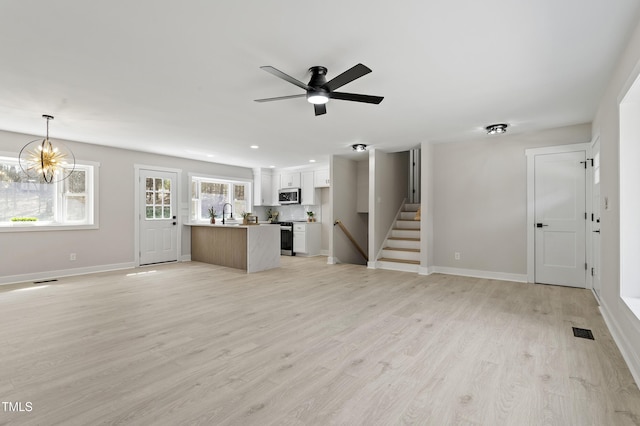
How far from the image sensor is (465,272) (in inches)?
221

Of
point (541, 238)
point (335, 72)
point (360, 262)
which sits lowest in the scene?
Answer: point (360, 262)

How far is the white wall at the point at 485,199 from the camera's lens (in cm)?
509

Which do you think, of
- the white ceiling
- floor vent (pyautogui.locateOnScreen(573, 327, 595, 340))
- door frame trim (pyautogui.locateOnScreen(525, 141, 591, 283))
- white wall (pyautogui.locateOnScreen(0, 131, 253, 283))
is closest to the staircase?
door frame trim (pyautogui.locateOnScreen(525, 141, 591, 283))

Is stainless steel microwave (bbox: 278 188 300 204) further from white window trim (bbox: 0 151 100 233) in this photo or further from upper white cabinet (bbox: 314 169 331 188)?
white window trim (bbox: 0 151 100 233)

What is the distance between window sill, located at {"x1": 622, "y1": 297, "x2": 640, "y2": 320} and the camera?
2.26 m

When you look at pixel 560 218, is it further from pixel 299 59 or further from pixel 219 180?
pixel 219 180

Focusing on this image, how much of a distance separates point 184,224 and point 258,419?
6.33 meters

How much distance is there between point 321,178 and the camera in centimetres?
827

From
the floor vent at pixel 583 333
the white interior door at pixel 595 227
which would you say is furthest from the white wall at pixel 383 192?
the floor vent at pixel 583 333

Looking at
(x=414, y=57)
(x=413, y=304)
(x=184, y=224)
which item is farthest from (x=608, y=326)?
(x=184, y=224)

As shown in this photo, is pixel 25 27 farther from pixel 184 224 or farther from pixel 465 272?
pixel 465 272

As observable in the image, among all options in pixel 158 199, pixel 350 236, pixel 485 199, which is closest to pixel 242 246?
pixel 158 199

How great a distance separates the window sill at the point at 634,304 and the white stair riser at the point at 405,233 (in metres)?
4.10

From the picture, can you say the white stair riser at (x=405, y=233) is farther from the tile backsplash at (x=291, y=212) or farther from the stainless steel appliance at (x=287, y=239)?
the stainless steel appliance at (x=287, y=239)
